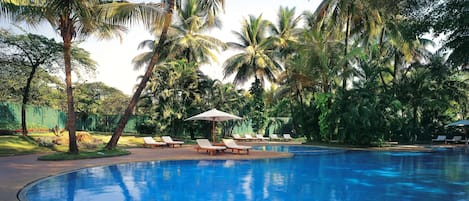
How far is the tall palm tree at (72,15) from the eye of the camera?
12680 mm

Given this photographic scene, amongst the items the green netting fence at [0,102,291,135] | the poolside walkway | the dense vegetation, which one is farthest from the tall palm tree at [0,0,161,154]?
the green netting fence at [0,102,291,135]

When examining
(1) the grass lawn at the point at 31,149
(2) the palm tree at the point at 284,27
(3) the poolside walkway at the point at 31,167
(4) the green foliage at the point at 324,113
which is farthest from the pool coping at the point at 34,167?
(2) the palm tree at the point at 284,27

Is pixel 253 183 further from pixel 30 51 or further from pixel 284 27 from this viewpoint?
pixel 284 27

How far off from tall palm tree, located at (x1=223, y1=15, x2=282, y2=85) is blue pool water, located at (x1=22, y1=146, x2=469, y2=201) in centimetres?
1919

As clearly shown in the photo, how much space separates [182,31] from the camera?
28609mm

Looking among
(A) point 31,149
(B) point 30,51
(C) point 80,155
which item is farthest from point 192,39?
(C) point 80,155

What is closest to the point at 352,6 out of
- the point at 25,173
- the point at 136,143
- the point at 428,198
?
the point at 136,143

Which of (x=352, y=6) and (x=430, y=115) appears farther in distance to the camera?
(x=430, y=115)

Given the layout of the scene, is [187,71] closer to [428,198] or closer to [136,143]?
[136,143]

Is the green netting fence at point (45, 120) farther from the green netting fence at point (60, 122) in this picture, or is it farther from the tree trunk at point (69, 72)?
the tree trunk at point (69, 72)

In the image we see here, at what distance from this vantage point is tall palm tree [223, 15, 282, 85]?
105 ft

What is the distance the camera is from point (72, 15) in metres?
13.5

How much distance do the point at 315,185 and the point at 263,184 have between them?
4.24 ft

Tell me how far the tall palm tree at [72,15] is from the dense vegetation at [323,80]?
199 cm
